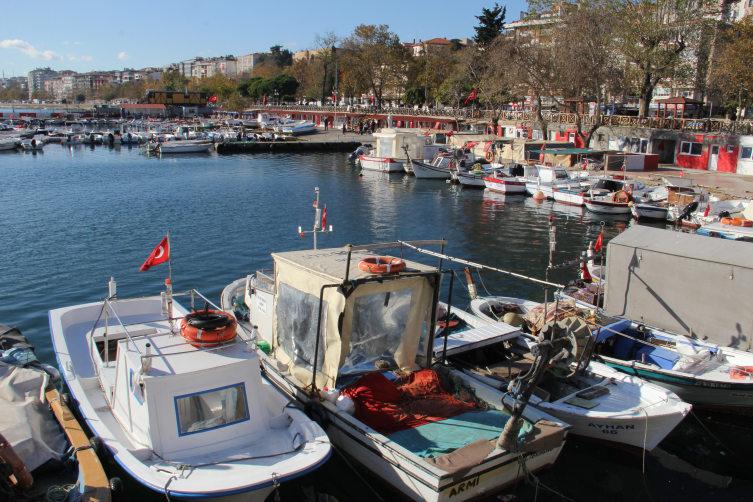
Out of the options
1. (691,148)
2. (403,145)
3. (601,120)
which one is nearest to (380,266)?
(691,148)

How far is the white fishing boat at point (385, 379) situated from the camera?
24.6 feet

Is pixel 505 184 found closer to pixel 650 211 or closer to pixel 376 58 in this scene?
pixel 650 211

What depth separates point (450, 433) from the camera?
26.9 ft

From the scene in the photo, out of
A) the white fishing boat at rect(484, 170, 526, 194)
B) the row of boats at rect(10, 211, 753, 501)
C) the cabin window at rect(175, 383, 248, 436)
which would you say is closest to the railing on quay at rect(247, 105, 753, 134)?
the white fishing boat at rect(484, 170, 526, 194)

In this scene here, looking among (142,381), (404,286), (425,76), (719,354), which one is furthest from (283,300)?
(425,76)

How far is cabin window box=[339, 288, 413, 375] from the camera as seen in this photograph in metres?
8.86

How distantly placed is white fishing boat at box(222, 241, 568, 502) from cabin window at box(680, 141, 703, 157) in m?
38.8

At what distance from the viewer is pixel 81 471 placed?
23.9 feet

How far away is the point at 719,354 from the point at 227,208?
90.0 ft

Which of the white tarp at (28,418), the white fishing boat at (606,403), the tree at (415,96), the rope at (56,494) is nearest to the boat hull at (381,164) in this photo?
the white fishing boat at (606,403)

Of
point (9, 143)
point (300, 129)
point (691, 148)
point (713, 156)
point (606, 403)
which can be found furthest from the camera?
point (300, 129)

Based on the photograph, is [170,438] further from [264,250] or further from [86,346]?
[264,250]

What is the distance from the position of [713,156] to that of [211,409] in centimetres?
4168

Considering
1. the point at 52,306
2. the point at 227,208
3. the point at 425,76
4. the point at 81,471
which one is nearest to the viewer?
the point at 81,471
